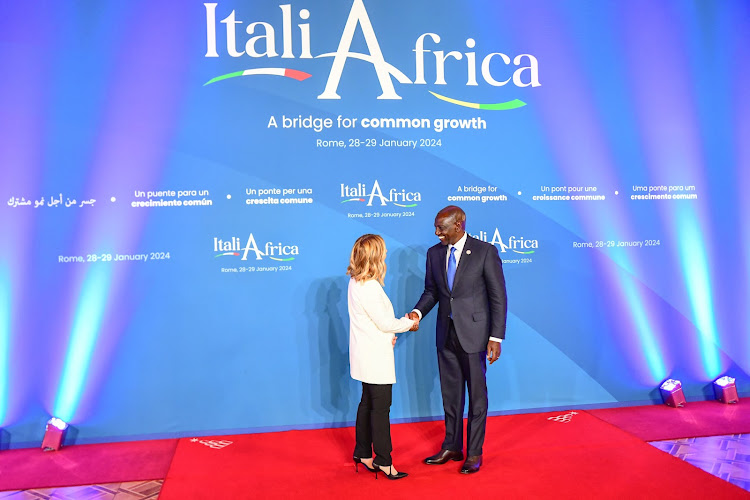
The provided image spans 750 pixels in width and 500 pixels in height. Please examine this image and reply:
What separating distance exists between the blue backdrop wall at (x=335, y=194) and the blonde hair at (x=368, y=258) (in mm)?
1213

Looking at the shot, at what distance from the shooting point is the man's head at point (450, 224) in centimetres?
410

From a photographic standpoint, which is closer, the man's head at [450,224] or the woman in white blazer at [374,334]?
the woman in white blazer at [374,334]

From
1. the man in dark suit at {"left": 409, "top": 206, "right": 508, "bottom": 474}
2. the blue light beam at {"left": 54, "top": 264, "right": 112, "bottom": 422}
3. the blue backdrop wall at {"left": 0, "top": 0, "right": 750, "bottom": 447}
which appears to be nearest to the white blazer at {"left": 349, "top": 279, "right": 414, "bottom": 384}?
the man in dark suit at {"left": 409, "top": 206, "right": 508, "bottom": 474}

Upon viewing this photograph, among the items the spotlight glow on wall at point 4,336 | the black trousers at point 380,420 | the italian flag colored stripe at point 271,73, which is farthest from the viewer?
the italian flag colored stripe at point 271,73

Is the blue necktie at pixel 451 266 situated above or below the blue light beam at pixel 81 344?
above

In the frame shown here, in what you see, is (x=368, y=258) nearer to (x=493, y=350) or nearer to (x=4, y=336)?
(x=493, y=350)

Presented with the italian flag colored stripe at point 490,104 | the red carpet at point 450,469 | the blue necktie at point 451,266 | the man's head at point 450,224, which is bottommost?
the red carpet at point 450,469

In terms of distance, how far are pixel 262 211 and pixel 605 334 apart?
304 centimetres

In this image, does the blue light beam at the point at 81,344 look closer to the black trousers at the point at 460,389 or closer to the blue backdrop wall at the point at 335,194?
the blue backdrop wall at the point at 335,194

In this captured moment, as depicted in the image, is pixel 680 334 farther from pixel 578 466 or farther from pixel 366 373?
pixel 366 373

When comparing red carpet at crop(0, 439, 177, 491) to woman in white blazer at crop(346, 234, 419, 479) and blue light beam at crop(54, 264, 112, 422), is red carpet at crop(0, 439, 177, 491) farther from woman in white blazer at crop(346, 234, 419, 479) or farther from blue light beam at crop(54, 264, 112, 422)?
woman in white blazer at crop(346, 234, 419, 479)

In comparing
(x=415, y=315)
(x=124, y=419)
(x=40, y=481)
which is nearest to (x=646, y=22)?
(x=415, y=315)

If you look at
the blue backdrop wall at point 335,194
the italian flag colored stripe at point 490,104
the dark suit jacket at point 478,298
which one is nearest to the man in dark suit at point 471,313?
the dark suit jacket at point 478,298

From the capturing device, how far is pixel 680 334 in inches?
220
